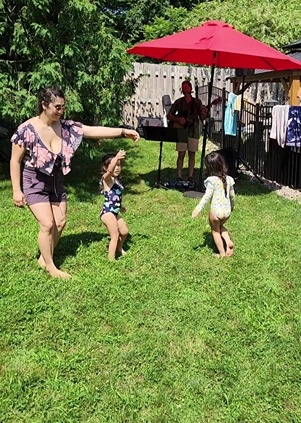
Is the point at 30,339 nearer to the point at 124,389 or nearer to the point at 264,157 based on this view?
the point at 124,389

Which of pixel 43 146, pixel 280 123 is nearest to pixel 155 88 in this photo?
pixel 280 123

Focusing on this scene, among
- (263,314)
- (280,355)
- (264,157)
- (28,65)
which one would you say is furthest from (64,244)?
(264,157)

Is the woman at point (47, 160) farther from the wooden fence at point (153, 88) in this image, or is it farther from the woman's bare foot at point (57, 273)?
the wooden fence at point (153, 88)

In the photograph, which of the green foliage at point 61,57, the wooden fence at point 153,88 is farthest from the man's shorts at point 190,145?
the wooden fence at point 153,88

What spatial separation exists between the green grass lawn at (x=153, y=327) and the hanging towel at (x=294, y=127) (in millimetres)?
1760

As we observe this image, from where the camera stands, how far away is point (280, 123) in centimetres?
716

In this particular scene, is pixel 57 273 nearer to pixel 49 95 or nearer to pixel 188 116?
pixel 49 95

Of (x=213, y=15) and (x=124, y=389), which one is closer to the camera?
(x=124, y=389)

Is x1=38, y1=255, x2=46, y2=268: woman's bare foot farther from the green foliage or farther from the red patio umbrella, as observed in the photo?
the red patio umbrella

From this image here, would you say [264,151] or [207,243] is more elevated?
[264,151]

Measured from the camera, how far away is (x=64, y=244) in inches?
198

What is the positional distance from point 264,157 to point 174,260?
4.56 m

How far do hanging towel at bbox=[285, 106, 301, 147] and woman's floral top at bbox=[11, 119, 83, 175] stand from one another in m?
3.93

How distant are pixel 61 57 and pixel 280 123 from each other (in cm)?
346
